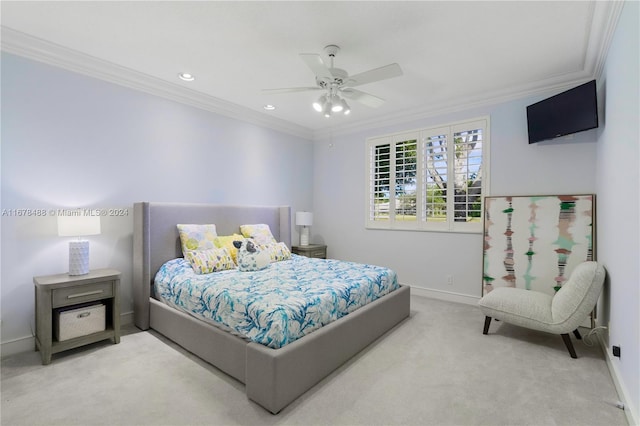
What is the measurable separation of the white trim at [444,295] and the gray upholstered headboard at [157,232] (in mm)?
2840

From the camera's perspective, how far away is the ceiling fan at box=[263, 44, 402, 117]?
2.46 metres


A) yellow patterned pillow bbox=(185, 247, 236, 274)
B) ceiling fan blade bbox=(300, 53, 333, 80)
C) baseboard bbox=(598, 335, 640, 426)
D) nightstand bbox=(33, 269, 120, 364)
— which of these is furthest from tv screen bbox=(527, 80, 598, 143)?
nightstand bbox=(33, 269, 120, 364)

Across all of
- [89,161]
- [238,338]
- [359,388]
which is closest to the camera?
[359,388]

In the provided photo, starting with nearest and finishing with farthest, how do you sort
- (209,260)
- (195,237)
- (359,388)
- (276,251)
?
(359,388)
(209,260)
(195,237)
(276,251)

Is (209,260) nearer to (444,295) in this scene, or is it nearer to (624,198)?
(444,295)

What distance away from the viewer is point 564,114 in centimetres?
317

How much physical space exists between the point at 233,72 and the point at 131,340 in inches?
116

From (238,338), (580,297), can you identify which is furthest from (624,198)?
(238,338)

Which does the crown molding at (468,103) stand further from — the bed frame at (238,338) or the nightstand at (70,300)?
the nightstand at (70,300)

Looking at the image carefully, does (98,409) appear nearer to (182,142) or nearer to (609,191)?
(182,142)

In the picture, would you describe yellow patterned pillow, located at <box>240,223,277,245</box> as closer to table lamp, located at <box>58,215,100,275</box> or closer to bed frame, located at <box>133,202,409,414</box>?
bed frame, located at <box>133,202,409,414</box>

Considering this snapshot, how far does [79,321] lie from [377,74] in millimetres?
3359

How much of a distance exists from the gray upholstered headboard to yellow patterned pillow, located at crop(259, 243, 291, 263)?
27.1 inches

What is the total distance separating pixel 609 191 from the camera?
258 cm
